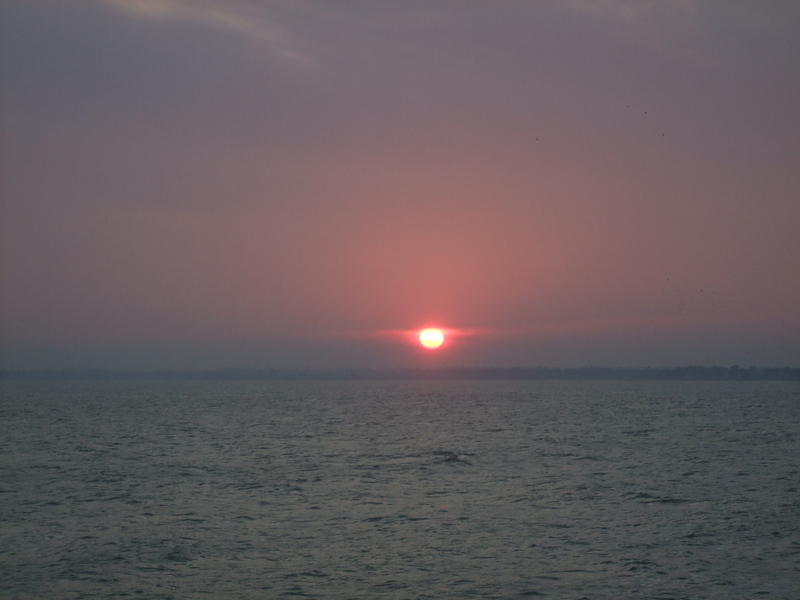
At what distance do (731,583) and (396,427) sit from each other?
8056cm

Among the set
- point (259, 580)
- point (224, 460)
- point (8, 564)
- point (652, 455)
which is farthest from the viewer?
point (652, 455)

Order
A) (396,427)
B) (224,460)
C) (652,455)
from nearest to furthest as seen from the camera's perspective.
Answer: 1. (224,460)
2. (652,455)
3. (396,427)

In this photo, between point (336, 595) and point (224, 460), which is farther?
point (224, 460)

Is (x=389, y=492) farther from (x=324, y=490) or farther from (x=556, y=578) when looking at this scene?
(x=556, y=578)

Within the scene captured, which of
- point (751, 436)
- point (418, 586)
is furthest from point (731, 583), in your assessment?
point (751, 436)

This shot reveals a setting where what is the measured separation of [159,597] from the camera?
23.9m

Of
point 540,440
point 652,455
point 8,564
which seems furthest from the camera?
point 540,440

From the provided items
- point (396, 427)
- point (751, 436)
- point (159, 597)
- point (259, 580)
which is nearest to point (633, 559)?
point (259, 580)

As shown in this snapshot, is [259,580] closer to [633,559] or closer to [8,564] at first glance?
[8,564]

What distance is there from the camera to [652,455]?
68.1 meters

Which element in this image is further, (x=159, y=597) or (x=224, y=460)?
(x=224, y=460)

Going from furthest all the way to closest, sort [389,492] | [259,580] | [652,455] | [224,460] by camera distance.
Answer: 1. [652,455]
2. [224,460]
3. [389,492]
4. [259,580]

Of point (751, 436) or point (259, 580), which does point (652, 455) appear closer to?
point (751, 436)

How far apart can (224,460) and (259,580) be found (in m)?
38.5
